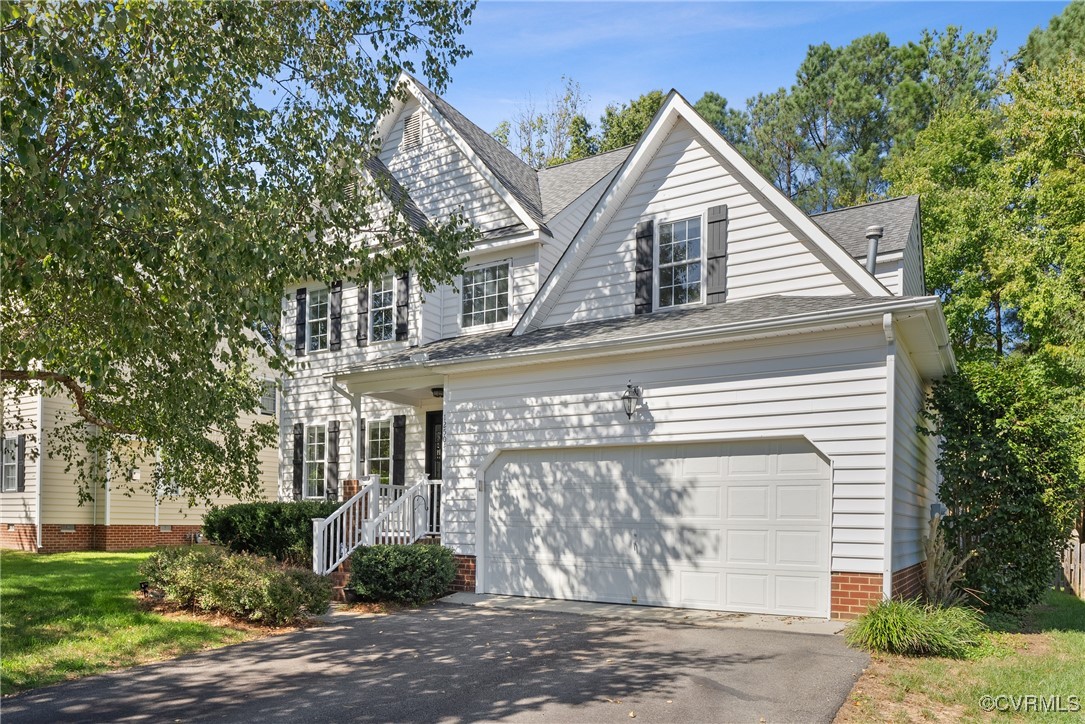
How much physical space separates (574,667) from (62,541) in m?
19.1

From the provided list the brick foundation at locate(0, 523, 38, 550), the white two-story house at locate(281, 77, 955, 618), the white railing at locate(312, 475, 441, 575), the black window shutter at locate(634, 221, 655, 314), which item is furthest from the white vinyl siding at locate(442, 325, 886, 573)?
the brick foundation at locate(0, 523, 38, 550)

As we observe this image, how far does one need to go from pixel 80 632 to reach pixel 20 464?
15.5 meters

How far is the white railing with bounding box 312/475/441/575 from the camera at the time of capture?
13.8 metres

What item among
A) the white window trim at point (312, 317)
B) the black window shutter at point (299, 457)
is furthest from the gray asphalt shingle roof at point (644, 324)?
the black window shutter at point (299, 457)

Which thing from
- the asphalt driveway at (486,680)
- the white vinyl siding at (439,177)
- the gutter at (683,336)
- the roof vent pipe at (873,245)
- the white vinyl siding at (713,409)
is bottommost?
the asphalt driveway at (486,680)

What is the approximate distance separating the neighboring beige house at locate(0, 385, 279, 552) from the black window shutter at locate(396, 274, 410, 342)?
21.5ft

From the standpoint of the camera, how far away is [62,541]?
22.1 metres

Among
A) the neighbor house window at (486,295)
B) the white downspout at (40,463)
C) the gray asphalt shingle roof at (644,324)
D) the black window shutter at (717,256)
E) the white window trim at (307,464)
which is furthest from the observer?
the white downspout at (40,463)

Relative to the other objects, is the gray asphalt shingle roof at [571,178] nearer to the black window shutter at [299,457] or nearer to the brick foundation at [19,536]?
the black window shutter at [299,457]

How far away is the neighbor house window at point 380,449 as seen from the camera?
56.5 ft

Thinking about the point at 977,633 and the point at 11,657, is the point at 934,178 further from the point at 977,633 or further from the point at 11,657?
the point at 11,657

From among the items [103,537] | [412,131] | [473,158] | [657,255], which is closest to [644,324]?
[657,255]

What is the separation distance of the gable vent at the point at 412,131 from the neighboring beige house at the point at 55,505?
8.31m

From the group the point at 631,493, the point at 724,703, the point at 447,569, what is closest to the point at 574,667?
the point at 724,703
